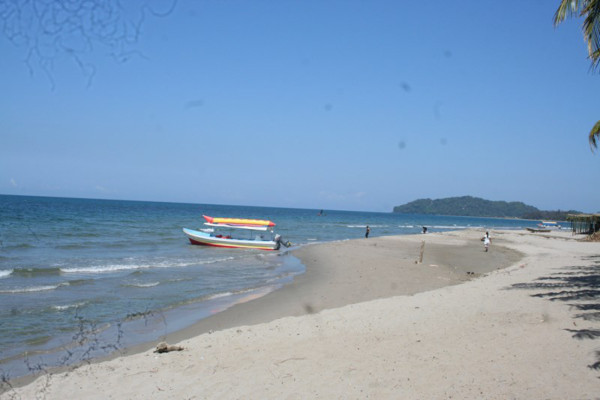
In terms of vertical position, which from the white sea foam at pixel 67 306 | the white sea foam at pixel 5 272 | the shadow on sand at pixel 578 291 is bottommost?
the white sea foam at pixel 5 272

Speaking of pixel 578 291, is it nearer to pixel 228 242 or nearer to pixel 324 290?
pixel 324 290

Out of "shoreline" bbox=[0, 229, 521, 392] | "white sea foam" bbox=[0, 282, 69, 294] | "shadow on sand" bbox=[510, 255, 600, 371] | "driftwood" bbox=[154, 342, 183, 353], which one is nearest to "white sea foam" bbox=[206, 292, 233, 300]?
"shoreline" bbox=[0, 229, 521, 392]

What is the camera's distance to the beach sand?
5.91 metres

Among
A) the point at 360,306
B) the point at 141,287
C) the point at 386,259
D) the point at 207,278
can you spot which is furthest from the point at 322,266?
the point at 360,306

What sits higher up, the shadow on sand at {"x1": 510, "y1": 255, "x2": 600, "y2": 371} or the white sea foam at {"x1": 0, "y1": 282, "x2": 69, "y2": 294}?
the shadow on sand at {"x1": 510, "y1": 255, "x2": 600, "y2": 371}

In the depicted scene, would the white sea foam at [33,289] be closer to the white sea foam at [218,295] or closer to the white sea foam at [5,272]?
the white sea foam at [5,272]

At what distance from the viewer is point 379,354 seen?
723 centimetres

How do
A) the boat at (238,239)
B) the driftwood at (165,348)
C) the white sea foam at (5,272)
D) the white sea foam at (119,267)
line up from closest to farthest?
the driftwood at (165,348)
the white sea foam at (5,272)
the white sea foam at (119,267)
the boat at (238,239)

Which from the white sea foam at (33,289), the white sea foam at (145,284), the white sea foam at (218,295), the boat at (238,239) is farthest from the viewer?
the boat at (238,239)

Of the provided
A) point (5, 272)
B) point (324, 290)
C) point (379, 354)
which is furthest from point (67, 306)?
point (379, 354)

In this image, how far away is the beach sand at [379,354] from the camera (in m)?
5.91

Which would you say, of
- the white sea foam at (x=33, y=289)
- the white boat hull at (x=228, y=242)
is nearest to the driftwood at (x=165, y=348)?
the white sea foam at (x=33, y=289)

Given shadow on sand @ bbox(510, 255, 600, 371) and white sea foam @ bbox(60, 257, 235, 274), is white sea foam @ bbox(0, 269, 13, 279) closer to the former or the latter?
white sea foam @ bbox(60, 257, 235, 274)

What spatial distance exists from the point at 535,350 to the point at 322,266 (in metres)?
16.0
